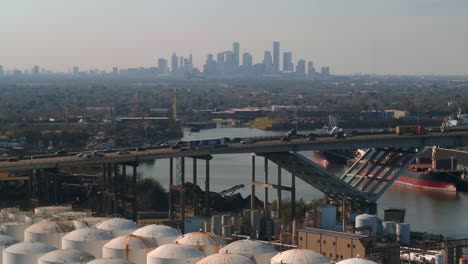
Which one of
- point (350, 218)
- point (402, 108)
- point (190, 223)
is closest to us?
point (190, 223)

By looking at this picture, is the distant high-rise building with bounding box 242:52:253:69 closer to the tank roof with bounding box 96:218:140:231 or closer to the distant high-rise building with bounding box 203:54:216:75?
the distant high-rise building with bounding box 203:54:216:75

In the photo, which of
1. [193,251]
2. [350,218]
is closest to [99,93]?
[350,218]

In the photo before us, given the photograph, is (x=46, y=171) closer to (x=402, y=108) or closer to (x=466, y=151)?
(x=466, y=151)

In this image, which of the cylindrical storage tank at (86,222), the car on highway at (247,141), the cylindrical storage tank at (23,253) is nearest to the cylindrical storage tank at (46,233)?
the cylindrical storage tank at (86,222)

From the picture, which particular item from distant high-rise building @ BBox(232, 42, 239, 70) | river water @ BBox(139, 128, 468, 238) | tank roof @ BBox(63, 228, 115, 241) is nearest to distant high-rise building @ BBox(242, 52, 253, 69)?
distant high-rise building @ BBox(232, 42, 239, 70)

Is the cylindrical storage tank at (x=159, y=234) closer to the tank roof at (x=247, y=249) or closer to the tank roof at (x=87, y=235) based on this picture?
the tank roof at (x=87, y=235)
